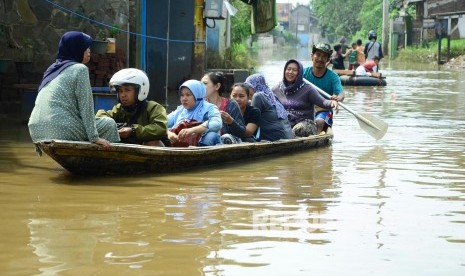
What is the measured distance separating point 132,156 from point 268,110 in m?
2.32

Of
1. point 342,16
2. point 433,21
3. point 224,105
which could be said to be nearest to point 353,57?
point 224,105

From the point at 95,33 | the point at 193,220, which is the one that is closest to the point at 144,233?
the point at 193,220

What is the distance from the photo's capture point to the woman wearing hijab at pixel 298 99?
10.1m

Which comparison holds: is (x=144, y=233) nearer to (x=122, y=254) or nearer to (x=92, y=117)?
(x=122, y=254)

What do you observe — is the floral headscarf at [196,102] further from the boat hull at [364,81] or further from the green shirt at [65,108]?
the boat hull at [364,81]

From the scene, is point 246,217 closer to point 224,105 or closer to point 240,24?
point 224,105

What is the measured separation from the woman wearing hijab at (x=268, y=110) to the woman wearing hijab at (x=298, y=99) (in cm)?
56

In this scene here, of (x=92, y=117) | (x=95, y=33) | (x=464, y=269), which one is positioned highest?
(x=95, y=33)

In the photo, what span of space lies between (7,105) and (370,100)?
805 cm

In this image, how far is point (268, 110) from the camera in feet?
30.8

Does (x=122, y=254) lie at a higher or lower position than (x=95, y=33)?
lower

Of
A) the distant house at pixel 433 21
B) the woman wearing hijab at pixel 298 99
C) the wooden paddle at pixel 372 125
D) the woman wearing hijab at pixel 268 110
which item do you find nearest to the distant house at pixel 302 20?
the distant house at pixel 433 21

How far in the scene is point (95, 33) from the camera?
12.6 meters

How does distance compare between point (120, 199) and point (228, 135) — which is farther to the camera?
point (228, 135)
